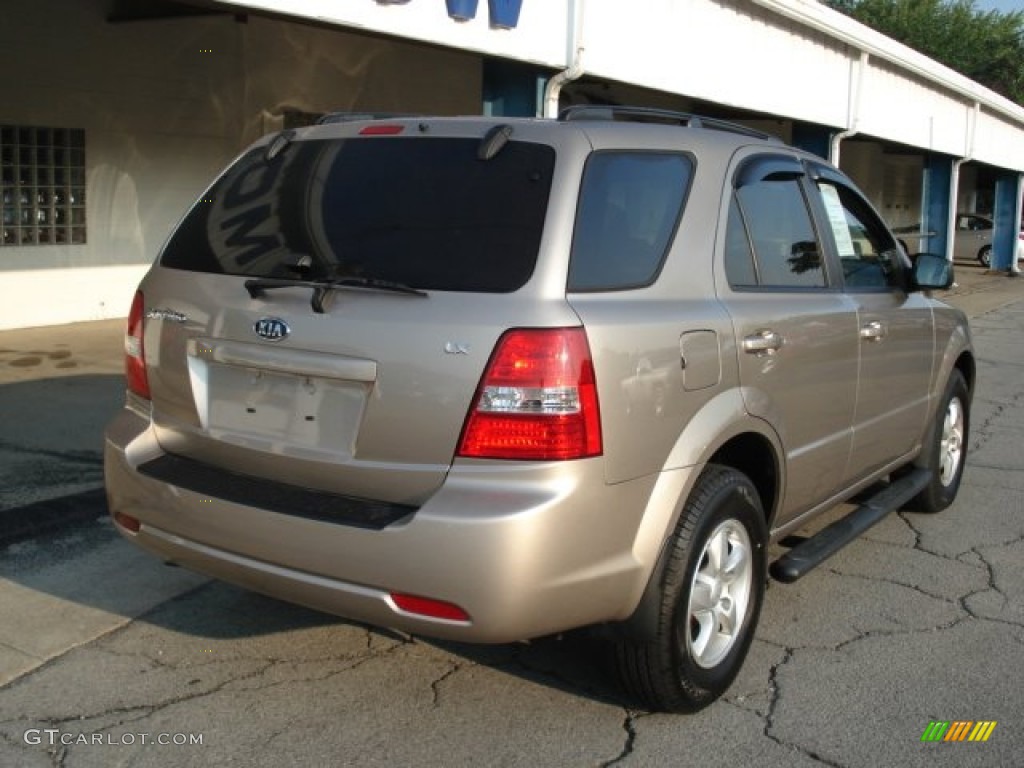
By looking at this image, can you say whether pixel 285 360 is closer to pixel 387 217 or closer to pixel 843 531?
pixel 387 217

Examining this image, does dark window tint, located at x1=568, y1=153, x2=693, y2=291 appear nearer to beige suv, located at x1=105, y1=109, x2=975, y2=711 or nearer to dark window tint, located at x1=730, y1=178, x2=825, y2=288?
beige suv, located at x1=105, y1=109, x2=975, y2=711

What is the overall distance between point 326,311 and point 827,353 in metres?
2.09

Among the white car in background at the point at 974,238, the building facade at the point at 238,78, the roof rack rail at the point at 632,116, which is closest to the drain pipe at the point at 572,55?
the building facade at the point at 238,78

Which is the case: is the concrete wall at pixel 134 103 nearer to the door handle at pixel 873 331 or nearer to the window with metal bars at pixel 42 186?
the window with metal bars at pixel 42 186

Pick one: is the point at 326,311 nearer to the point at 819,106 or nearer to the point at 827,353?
the point at 827,353

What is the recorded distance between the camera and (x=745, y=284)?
12.5 ft

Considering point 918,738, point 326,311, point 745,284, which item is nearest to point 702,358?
point 745,284

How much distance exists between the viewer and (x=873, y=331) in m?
4.59

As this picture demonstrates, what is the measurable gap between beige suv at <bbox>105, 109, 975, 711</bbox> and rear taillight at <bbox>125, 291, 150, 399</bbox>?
0.05ft

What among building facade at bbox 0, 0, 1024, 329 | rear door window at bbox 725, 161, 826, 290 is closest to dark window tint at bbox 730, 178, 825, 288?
rear door window at bbox 725, 161, 826, 290

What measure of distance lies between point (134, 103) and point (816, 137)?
11.0m

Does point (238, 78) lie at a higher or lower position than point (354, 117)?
higher

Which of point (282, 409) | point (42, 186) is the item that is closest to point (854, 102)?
point (42, 186)

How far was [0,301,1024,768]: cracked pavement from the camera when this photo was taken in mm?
3273
